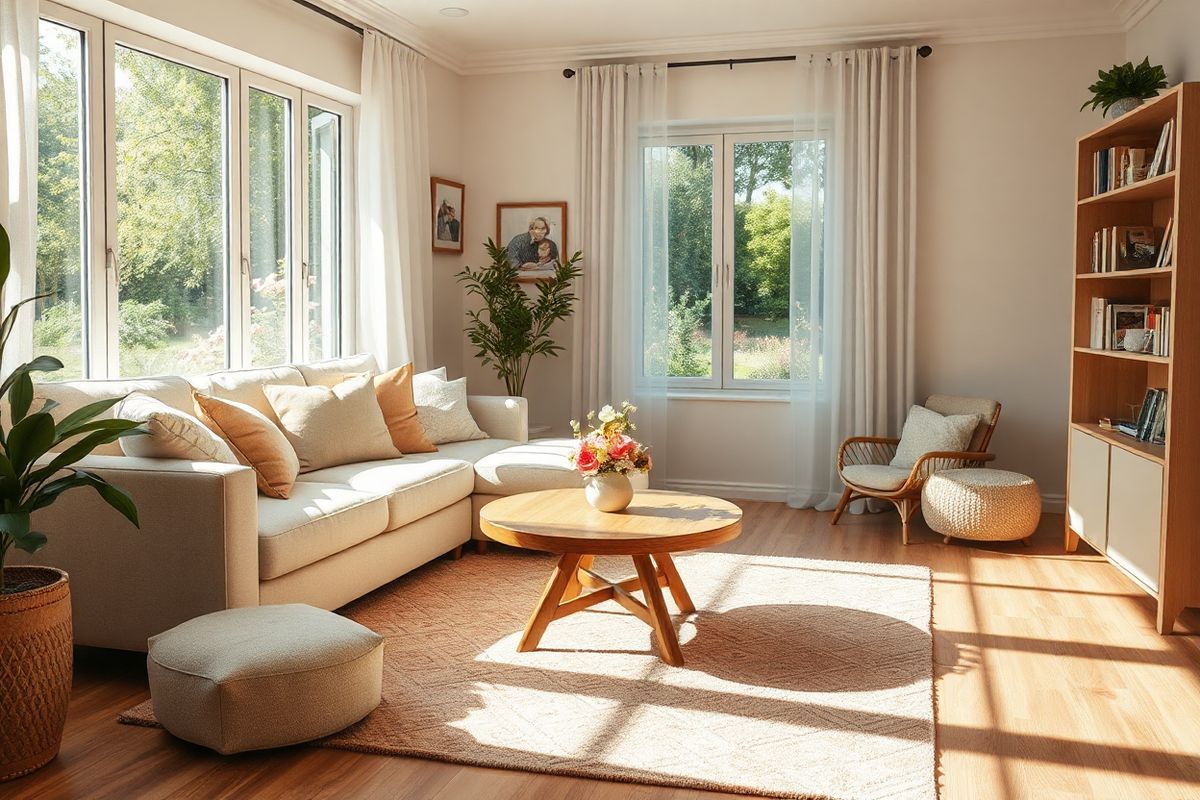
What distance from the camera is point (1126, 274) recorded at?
4352 mm

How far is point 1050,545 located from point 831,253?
2004 millimetres

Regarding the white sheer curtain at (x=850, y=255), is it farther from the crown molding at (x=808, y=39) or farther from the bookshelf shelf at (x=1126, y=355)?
the bookshelf shelf at (x=1126, y=355)

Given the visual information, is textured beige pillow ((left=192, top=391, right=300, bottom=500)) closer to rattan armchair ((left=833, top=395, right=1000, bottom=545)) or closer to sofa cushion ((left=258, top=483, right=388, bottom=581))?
sofa cushion ((left=258, top=483, right=388, bottom=581))

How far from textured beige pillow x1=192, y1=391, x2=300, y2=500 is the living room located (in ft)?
0.05

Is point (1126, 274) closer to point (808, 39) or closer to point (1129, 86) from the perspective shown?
point (1129, 86)

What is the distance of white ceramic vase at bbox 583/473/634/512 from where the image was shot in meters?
3.68

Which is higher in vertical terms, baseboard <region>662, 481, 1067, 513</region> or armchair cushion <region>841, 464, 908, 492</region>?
armchair cushion <region>841, 464, 908, 492</region>

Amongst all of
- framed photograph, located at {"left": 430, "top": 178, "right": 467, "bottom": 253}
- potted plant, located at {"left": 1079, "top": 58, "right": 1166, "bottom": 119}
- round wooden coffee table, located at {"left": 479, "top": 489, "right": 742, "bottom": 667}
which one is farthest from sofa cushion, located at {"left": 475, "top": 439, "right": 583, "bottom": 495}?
potted plant, located at {"left": 1079, "top": 58, "right": 1166, "bottom": 119}

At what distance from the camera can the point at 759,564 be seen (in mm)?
4730

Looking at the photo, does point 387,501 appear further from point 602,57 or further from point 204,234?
point 602,57

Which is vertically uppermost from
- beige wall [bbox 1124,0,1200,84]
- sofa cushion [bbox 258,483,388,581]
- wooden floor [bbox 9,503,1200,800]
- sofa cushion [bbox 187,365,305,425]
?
beige wall [bbox 1124,0,1200,84]

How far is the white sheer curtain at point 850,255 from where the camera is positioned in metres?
5.92

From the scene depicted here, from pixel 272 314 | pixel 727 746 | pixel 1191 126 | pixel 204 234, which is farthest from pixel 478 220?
pixel 727 746

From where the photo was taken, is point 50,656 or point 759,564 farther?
A: point 759,564
